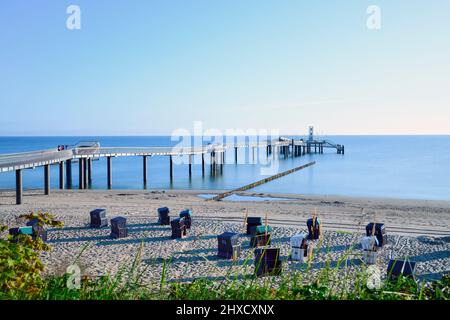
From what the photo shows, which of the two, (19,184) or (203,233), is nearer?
(203,233)

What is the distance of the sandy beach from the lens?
381 inches

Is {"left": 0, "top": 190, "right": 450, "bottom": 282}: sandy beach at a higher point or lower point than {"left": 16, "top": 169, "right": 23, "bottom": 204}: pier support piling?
lower

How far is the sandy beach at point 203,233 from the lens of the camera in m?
9.67

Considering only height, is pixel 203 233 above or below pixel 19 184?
below

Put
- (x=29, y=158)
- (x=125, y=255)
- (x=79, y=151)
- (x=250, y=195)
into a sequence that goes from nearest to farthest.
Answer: (x=125, y=255)
(x=29, y=158)
(x=250, y=195)
(x=79, y=151)

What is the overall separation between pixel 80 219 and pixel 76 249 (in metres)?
4.25

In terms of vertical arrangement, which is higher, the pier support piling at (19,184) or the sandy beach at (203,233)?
the pier support piling at (19,184)

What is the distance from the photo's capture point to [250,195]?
86.7 feet

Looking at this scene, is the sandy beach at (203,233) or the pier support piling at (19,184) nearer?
the sandy beach at (203,233)

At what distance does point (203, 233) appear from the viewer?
13.1 m
